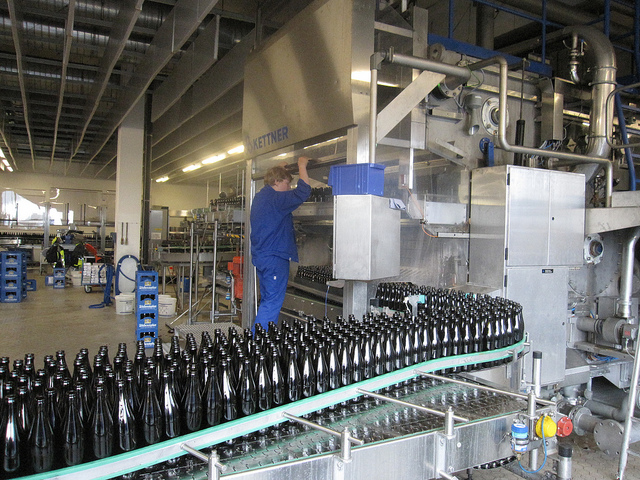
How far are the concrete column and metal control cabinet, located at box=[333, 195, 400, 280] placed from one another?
777 centimetres

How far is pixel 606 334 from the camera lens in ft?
15.1

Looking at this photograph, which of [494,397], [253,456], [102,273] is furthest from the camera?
[102,273]

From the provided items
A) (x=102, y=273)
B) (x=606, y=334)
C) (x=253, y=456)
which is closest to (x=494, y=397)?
(x=253, y=456)

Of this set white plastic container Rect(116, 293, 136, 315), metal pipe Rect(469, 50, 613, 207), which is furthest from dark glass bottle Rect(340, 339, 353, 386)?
white plastic container Rect(116, 293, 136, 315)

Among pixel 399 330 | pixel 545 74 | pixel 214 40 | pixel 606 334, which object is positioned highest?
pixel 214 40

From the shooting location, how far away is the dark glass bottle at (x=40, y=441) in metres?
1.55

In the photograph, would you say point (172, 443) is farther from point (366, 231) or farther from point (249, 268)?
point (249, 268)

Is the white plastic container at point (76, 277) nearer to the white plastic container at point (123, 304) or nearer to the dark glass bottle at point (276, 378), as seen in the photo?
the white plastic container at point (123, 304)

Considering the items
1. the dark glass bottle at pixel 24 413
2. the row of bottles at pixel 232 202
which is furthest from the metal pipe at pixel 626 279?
the row of bottles at pixel 232 202

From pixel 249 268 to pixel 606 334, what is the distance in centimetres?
386

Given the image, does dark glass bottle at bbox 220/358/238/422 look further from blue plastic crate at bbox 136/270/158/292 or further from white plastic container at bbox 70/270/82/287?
white plastic container at bbox 70/270/82/287

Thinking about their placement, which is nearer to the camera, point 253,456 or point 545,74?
point 253,456

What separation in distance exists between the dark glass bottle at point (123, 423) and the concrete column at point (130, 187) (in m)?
8.71

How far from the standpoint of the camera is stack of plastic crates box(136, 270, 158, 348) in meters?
6.54
